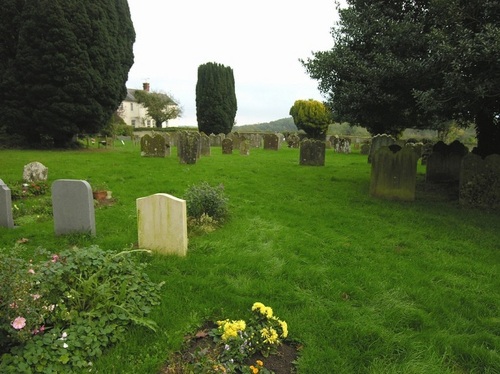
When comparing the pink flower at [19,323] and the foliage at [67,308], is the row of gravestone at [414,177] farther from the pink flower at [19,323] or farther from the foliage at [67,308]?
the pink flower at [19,323]

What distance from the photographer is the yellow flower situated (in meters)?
2.94

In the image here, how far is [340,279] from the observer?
167 inches

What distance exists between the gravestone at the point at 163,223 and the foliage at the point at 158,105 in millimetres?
55294

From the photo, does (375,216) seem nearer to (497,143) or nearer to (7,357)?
(497,143)

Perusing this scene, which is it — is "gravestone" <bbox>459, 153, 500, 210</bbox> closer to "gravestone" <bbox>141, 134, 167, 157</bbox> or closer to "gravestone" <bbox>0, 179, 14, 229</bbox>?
"gravestone" <bbox>0, 179, 14, 229</bbox>

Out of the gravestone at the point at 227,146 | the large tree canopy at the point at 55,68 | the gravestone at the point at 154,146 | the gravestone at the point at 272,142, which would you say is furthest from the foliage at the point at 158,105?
the gravestone at the point at 154,146

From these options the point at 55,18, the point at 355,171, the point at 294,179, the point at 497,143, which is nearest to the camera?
the point at 497,143

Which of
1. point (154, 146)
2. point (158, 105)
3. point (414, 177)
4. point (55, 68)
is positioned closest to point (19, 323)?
point (414, 177)

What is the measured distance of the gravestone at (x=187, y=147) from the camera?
46.0ft

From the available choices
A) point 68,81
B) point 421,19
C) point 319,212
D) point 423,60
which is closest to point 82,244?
point 319,212

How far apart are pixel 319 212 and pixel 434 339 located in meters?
4.22

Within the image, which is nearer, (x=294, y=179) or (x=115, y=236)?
(x=115, y=236)

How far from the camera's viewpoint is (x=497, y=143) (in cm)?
966

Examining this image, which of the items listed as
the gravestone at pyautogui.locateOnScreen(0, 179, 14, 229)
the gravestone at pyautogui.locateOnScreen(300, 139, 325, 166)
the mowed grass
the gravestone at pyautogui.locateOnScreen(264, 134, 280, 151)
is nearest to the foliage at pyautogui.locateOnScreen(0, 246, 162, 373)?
the mowed grass
